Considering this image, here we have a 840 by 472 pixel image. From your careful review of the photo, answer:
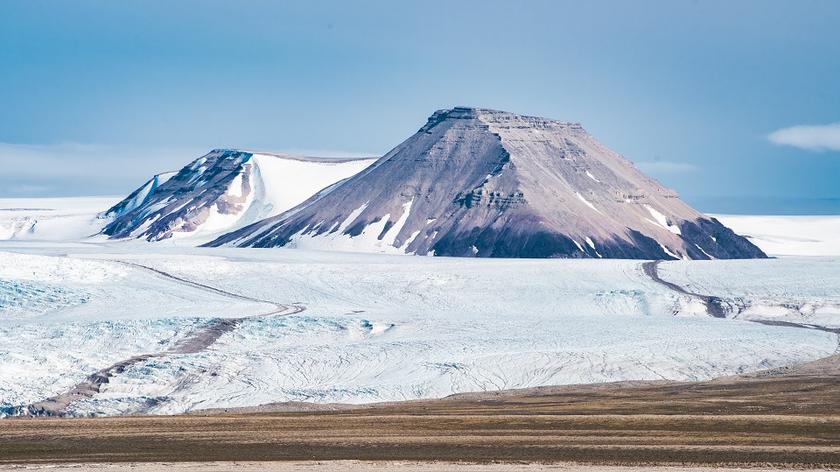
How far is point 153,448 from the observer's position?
126 feet

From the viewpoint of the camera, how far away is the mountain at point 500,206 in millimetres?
152250

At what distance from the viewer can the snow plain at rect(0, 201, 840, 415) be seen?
6312cm

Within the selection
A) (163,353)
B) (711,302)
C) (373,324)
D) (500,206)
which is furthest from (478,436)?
(500,206)

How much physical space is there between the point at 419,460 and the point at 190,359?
32342mm

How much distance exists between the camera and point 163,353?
68.2 m

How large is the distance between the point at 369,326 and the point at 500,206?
85234 mm

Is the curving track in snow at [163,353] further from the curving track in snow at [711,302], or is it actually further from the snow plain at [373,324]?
the curving track in snow at [711,302]

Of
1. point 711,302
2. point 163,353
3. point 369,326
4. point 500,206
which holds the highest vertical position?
point 500,206

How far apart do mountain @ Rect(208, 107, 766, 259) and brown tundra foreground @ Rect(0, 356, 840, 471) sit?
9521cm

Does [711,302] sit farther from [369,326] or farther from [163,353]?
[163,353]

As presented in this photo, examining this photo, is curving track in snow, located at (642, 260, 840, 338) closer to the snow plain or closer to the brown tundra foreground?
the snow plain

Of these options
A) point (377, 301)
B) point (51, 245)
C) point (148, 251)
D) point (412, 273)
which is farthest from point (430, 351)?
point (51, 245)

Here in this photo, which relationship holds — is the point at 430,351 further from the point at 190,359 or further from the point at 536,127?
the point at 536,127

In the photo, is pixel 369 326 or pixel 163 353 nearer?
pixel 163 353
